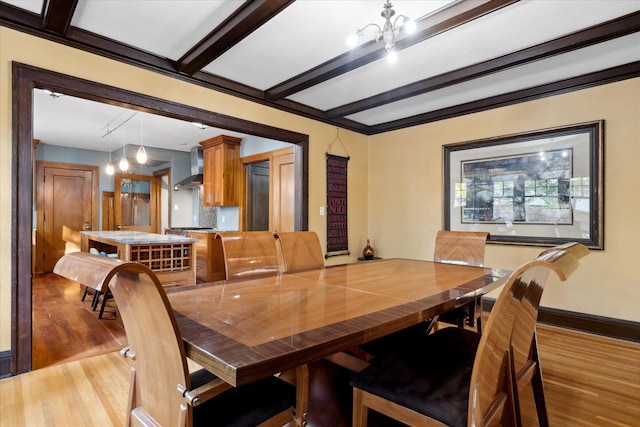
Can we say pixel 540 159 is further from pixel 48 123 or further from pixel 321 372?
pixel 48 123

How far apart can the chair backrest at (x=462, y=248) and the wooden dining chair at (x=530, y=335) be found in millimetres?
1068

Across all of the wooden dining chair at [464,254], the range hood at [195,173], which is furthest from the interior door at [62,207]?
the wooden dining chair at [464,254]

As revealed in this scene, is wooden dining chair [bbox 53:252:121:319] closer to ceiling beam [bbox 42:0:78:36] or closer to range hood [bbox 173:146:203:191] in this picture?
ceiling beam [bbox 42:0:78:36]

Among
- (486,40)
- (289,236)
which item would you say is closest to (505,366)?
(289,236)

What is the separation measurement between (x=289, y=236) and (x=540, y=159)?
2.74m

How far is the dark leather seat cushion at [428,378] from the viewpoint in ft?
3.45

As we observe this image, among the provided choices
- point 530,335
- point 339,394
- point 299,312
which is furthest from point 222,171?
point 530,335

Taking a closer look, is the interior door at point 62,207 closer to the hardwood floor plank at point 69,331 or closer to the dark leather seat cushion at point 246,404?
the hardwood floor plank at point 69,331

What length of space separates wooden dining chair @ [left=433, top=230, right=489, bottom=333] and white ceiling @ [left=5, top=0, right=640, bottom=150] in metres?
1.46

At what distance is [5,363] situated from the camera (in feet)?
7.02

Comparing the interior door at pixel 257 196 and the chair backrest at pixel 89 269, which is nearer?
the chair backrest at pixel 89 269

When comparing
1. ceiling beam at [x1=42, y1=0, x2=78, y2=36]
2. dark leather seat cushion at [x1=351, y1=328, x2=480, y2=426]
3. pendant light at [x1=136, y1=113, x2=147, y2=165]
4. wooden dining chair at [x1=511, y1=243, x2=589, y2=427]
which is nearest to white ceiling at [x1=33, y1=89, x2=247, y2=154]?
pendant light at [x1=136, y1=113, x2=147, y2=165]

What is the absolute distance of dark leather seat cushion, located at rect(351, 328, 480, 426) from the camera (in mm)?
1051

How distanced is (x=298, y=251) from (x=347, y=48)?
5.45ft
